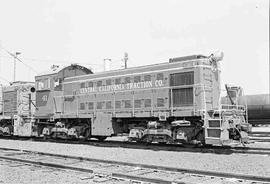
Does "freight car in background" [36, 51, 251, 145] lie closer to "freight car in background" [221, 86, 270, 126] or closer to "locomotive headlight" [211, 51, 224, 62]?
"locomotive headlight" [211, 51, 224, 62]

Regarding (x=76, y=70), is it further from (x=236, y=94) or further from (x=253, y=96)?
(x=253, y=96)

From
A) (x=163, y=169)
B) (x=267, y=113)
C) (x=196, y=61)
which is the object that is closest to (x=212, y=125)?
(x=196, y=61)

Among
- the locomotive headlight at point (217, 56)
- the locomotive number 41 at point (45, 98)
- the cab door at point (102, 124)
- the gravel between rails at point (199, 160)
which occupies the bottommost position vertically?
the gravel between rails at point (199, 160)

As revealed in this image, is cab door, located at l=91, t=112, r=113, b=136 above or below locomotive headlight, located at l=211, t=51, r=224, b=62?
below

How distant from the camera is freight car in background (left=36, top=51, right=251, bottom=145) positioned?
12133mm

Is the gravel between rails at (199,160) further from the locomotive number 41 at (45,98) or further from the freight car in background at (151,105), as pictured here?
the locomotive number 41 at (45,98)

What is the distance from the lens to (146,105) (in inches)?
545

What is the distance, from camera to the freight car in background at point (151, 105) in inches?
478

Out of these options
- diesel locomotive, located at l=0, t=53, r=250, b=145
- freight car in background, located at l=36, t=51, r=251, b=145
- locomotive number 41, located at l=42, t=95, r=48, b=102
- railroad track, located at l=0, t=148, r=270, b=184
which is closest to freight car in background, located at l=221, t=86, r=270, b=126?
diesel locomotive, located at l=0, t=53, r=250, b=145

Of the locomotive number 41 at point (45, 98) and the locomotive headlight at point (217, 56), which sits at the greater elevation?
the locomotive headlight at point (217, 56)

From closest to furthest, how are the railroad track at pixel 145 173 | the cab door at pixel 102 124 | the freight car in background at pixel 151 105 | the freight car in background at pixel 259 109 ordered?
the railroad track at pixel 145 173 → the freight car in background at pixel 151 105 → the cab door at pixel 102 124 → the freight car in background at pixel 259 109

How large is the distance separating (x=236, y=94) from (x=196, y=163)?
536cm

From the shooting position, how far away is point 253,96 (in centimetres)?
2395

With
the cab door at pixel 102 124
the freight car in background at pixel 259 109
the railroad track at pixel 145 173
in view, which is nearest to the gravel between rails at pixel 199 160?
the railroad track at pixel 145 173
